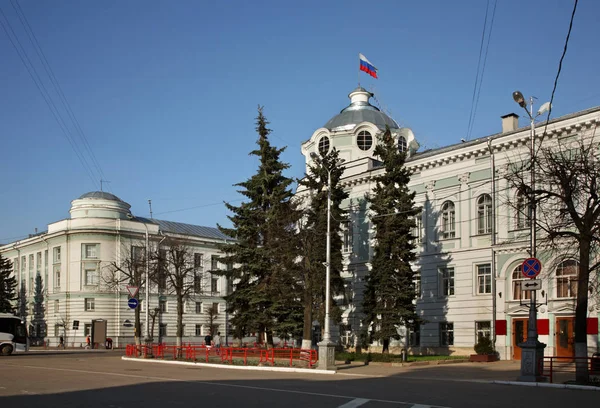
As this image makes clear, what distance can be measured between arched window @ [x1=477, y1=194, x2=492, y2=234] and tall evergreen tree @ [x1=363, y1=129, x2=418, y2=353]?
5368mm

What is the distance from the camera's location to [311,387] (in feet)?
69.0

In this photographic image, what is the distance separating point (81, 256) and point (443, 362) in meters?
51.2

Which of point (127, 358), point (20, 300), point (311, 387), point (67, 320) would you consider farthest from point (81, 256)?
point (311, 387)

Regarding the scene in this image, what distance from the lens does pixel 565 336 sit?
36125 millimetres

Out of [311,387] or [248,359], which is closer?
[311,387]

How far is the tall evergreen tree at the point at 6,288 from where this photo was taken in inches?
3206

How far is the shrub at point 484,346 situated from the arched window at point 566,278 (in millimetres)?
4544

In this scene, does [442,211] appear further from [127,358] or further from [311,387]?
[311,387]

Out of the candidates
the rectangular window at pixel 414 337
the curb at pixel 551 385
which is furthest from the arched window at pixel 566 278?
the curb at pixel 551 385

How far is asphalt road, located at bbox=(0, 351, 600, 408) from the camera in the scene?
53.8 ft

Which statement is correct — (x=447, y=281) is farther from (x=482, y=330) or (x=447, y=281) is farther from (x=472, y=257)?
(x=482, y=330)

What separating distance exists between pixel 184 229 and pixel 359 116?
41902 mm

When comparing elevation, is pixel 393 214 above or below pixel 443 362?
above

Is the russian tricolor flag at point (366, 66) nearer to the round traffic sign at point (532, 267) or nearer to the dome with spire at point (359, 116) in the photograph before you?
the dome with spire at point (359, 116)
